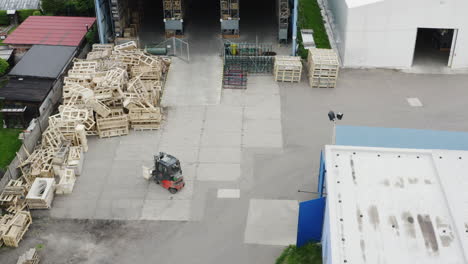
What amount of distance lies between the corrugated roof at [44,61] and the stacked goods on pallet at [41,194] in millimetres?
8919

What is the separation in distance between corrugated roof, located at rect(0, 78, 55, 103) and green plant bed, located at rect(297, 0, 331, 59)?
643 inches

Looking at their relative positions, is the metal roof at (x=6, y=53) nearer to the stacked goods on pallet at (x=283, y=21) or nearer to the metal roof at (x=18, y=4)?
the metal roof at (x=18, y=4)

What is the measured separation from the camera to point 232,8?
124ft

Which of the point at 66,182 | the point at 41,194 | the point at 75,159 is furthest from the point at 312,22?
the point at 41,194

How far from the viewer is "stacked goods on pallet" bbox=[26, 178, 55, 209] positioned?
2414 cm

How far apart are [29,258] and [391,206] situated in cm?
1366

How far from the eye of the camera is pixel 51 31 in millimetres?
37719

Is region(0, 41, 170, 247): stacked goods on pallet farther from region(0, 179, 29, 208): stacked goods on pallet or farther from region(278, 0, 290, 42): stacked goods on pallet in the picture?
region(278, 0, 290, 42): stacked goods on pallet

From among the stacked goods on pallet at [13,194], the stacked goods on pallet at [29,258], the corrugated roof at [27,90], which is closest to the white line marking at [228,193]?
the stacked goods on pallet at [29,258]

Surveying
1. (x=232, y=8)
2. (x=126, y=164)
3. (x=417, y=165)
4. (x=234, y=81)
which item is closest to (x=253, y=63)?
(x=234, y=81)

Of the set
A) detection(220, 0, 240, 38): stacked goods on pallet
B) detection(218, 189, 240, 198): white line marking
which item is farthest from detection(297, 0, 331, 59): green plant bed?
detection(218, 189, 240, 198): white line marking

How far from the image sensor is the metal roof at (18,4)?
4250cm

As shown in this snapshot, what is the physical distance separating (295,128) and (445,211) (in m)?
12.4

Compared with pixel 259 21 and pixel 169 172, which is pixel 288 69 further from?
pixel 169 172
